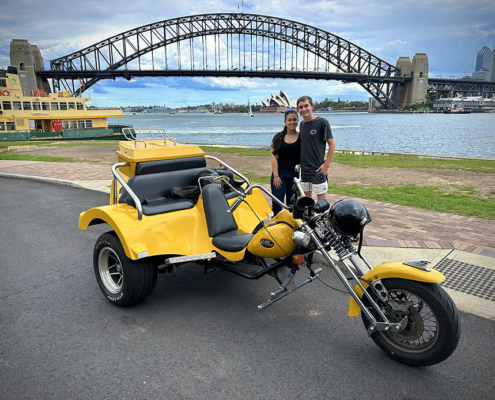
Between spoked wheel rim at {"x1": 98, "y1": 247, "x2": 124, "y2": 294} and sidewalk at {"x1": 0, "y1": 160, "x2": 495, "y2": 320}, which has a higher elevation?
spoked wheel rim at {"x1": 98, "y1": 247, "x2": 124, "y2": 294}

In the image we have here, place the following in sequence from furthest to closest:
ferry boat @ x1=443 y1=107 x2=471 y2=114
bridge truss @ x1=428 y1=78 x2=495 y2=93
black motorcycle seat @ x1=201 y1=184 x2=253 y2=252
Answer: ferry boat @ x1=443 y1=107 x2=471 y2=114, bridge truss @ x1=428 y1=78 x2=495 y2=93, black motorcycle seat @ x1=201 y1=184 x2=253 y2=252

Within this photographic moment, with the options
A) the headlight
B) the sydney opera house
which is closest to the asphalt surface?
the headlight

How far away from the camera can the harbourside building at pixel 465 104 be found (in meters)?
139

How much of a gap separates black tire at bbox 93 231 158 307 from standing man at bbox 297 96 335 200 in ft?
7.57

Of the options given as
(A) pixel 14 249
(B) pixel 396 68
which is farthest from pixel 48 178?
(B) pixel 396 68

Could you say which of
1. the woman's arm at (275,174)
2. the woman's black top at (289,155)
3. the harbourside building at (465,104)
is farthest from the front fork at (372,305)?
the harbourside building at (465,104)

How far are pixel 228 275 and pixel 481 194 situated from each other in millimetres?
6652

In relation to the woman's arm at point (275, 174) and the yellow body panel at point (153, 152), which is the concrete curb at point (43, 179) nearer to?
the yellow body panel at point (153, 152)

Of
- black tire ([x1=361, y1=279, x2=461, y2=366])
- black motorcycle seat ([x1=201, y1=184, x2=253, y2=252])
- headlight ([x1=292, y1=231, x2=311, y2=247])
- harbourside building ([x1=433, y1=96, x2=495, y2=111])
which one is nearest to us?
black tire ([x1=361, y1=279, x2=461, y2=366])

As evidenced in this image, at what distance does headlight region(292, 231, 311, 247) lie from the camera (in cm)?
271

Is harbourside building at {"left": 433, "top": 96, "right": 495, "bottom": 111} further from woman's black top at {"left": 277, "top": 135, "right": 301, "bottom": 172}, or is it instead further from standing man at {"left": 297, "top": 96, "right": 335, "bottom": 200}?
standing man at {"left": 297, "top": 96, "right": 335, "bottom": 200}

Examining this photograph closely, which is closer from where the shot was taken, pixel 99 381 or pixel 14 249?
pixel 99 381

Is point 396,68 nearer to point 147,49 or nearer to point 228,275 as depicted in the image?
point 147,49

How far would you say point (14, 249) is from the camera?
513 centimetres
